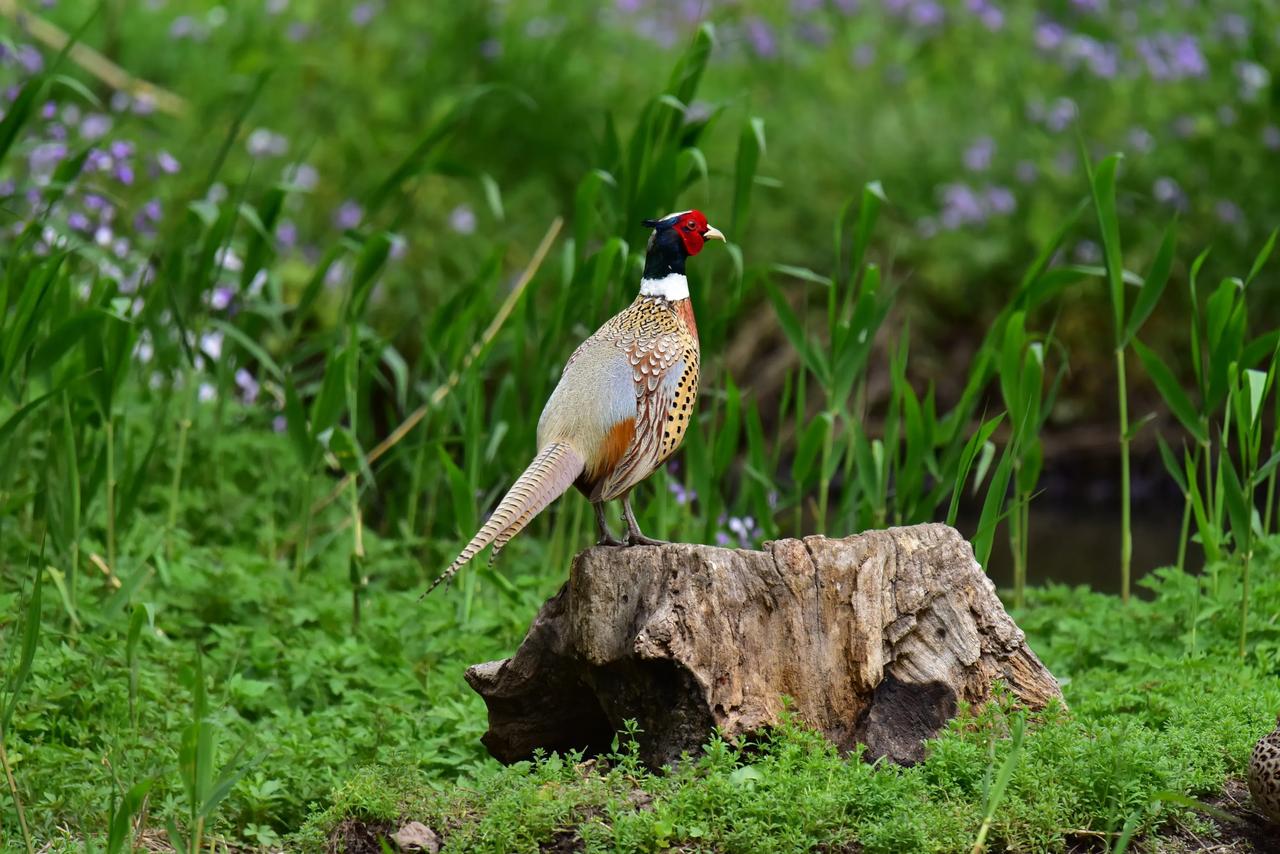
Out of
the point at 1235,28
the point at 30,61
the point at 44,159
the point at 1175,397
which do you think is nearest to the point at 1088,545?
the point at 1175,397

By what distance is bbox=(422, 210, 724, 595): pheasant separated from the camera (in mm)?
4199

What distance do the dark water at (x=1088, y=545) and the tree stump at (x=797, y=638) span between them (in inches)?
155

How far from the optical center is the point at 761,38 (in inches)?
487

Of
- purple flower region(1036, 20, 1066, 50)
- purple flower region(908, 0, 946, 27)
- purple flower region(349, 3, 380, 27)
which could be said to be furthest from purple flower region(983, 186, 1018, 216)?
→ purple flower region(349, 3, 380, 27)

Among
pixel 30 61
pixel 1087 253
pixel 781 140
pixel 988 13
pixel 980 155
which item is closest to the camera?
pixel 30 61

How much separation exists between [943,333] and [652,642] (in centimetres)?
659

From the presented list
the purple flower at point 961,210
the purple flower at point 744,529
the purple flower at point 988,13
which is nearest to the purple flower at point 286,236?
the purple flower at point 744,529

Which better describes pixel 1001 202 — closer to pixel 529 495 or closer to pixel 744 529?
pixel 744 529

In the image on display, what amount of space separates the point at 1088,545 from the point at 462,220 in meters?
4.36

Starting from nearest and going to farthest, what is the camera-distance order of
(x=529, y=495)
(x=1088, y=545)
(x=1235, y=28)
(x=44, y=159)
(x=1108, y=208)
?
(x=529, y=495) < (x=1108, y=208) < (x=44, y=159) < (x=1088, y=545) < (x=1235, y=28)

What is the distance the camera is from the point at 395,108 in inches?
426

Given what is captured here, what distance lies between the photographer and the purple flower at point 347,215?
9867 millimetres

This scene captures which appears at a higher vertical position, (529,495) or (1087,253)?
(1087,253)

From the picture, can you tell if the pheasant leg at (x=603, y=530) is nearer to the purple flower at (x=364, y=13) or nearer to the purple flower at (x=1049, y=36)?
the purple flower at (x=364, y=13)
